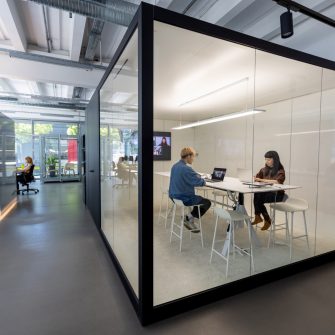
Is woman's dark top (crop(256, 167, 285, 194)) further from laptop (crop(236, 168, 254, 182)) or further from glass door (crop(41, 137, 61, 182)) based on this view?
glass door (crop(41, 137, 61, 182))

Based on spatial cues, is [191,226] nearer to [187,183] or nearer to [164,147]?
[187,183]

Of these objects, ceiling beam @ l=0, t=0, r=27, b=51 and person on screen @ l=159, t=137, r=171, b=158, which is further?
ceiling beam @ l=0, t=0, r=27, b=51

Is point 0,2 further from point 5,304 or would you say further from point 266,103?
point 266,103

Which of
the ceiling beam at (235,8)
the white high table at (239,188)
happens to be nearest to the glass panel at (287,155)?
the white high table at (239,188)

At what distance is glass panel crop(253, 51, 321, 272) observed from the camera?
118 inches

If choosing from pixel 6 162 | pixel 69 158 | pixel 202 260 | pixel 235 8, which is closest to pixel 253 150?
pixel 202 260

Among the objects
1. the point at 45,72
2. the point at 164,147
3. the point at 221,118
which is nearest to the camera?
the point at 164,147

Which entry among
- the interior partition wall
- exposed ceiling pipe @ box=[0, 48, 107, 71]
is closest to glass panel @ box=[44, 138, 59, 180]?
exposed ceiling pipe @ box=[0, 48, 107, 71]

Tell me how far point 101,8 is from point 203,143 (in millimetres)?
2075

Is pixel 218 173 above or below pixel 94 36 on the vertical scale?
below

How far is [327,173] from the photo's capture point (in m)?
3.21

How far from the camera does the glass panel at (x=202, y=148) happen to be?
7.88ft

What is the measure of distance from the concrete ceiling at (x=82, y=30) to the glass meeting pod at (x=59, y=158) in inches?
252

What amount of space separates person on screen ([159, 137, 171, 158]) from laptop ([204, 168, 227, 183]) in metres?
0.84
